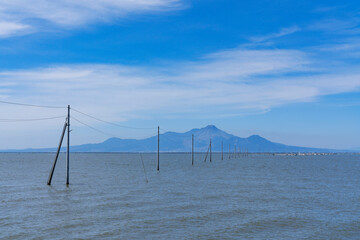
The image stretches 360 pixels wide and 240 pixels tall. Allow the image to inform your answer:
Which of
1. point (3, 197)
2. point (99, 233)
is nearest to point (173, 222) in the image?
point (99, 233)

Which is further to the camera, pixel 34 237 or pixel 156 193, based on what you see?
pixel 156 193

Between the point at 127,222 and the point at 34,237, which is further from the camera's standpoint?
the point at 127,222

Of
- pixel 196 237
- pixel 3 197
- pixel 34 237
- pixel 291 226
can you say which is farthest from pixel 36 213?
pixel 291 226

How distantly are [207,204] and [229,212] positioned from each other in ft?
12.3

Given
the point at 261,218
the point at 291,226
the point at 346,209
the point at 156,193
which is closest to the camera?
the point at 291,226

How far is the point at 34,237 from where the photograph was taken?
19531 mm

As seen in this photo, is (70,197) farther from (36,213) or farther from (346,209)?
(346,209)

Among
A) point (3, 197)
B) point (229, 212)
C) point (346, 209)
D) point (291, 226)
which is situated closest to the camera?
point (291, 226)

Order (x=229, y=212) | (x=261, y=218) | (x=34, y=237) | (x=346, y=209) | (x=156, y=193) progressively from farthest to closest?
(x=156, y=193)
(x=346, y=209)
(x=229, y=212)
(x=261, y=218)
(x=34, y=237)

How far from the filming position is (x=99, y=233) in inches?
799

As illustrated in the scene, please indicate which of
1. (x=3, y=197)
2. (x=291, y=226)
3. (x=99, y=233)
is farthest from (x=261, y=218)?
(x=3, y=197)

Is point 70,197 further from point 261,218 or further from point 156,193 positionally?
point 261,218

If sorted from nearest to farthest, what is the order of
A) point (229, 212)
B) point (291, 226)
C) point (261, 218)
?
point (291, 226) < point (261, 218) < point (229, 212)

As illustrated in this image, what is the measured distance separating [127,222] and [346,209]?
17408 mm
